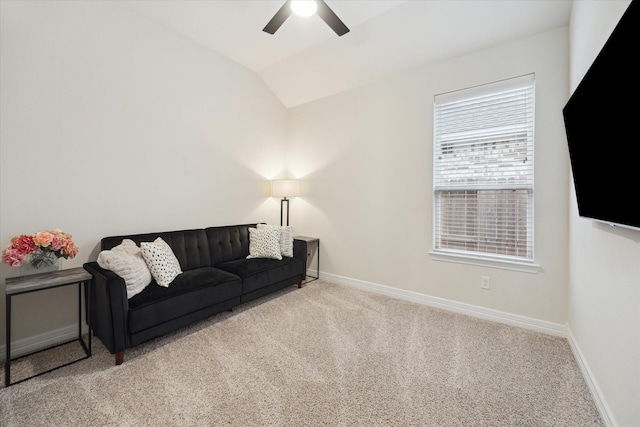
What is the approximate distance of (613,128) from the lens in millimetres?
1253

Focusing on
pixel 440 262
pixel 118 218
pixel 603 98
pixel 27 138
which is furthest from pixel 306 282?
pixel 603 98

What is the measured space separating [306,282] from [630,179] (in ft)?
11.6

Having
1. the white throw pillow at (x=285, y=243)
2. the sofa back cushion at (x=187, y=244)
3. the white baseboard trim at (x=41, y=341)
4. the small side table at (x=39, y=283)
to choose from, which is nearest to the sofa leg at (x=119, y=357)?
the small side table at (x=39, y=283)

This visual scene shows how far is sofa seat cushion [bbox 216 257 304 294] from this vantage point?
3096mm

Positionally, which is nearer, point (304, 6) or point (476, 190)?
point (304, 6)

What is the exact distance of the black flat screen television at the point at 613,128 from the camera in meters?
1.06

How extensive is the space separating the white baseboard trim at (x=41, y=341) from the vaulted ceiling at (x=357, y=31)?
318cm

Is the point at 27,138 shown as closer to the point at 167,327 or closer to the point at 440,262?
the point at 167,327

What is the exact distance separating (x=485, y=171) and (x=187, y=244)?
3.35 metres

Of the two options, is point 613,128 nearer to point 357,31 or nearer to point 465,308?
point 465,308

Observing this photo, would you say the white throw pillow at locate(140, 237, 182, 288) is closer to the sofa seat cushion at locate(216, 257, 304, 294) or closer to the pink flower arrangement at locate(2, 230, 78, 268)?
the pink flower arrangement at locate(2, 230, 78, 268)

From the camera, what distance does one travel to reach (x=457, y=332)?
2637mm

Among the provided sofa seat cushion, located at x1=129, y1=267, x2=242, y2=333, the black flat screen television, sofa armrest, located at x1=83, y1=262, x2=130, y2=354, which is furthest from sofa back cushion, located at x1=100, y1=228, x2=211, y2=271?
the black flat screen television

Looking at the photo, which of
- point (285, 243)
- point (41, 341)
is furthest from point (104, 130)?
point (285, 243)
